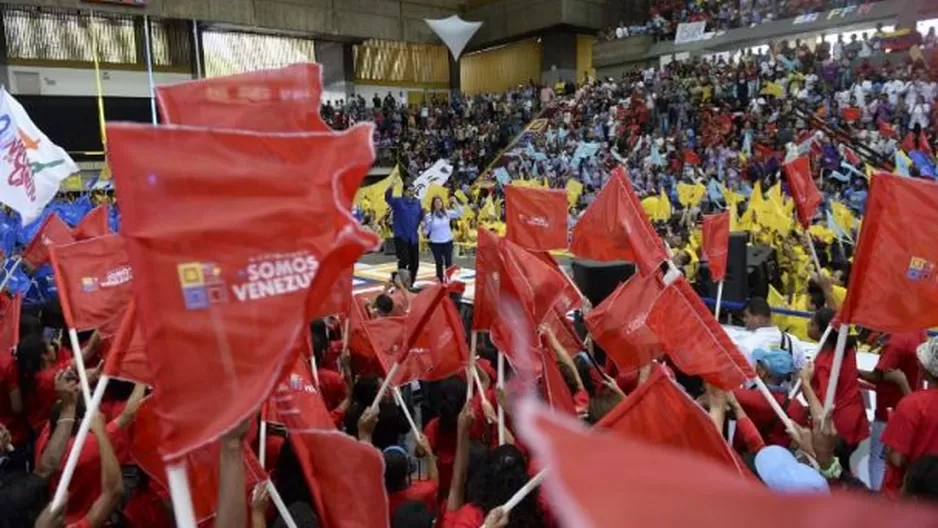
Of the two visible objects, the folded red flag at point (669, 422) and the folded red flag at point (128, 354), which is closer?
the folded red flag at point (669, 422)

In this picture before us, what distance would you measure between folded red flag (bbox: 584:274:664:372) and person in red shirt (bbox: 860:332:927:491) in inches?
47.1

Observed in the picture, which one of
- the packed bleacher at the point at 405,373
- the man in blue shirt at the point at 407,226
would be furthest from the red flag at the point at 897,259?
the man in blue shirt at the point at 407,226

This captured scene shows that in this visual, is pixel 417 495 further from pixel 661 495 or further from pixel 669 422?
pixel 661 495

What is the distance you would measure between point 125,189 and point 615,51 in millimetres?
27398

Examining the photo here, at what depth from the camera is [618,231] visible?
183 inches

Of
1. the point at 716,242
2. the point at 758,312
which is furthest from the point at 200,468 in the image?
the point at 716,242

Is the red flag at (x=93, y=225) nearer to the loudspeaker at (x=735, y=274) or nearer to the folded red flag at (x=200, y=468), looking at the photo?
the folded red flag at (x=200, y=468)

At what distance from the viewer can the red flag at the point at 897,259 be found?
2.83 metres

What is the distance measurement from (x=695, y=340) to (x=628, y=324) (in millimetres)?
869

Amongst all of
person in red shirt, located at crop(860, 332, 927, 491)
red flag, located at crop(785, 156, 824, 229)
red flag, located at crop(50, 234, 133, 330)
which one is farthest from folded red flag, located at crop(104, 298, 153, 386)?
red flag, located at crop(785, 156, 824, 229)

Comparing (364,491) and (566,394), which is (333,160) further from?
(566,394)

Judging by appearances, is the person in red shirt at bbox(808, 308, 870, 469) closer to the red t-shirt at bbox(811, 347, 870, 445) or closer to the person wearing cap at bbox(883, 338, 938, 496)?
the red t-shirt at bbox(811, 347, 870, 445)

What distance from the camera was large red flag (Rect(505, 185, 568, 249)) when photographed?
526cm

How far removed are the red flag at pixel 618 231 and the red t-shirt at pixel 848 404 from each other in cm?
102
